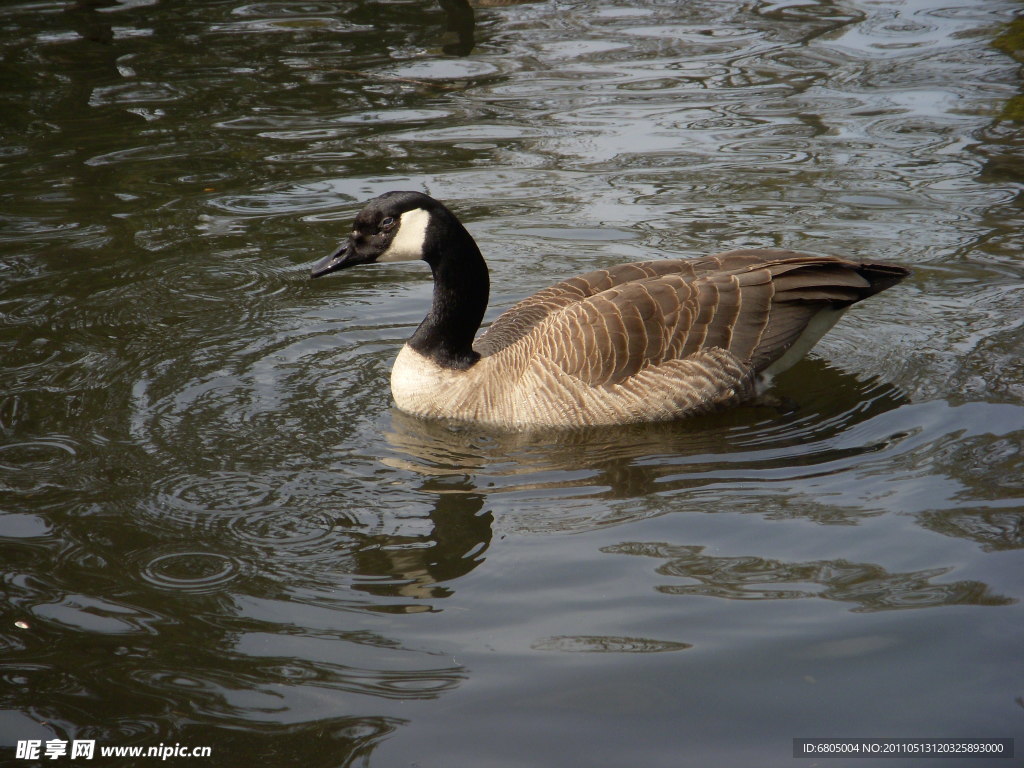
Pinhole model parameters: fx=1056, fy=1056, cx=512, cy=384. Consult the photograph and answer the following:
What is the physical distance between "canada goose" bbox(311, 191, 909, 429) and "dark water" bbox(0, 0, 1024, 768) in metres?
0.23

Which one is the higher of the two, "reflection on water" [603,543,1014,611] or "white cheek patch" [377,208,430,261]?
"white cheek patch" [377,208,430,261]

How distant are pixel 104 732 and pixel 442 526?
1.98 m

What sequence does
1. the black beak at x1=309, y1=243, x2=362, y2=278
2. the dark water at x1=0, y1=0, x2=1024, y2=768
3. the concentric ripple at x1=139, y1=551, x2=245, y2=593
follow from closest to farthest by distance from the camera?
1. the dark water at x1=0, y1=0, x2=1024, y2=768
2. the concentric ripple at x1=139, y1=551, x2=245, y2=593
3. the black beak at x1=309, y1=243, x2=362, y2=278

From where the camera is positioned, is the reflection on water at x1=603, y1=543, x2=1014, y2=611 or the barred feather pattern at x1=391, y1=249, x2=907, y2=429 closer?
the reflection on water at x1=603, y1=543, x2=1014, y2=611

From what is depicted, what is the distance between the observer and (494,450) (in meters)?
6.49

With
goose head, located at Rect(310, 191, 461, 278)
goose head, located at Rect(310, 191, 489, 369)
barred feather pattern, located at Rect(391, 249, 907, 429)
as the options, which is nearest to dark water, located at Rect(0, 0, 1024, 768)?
barred feather pattern, located at Rect(391, 249, 907, 429)

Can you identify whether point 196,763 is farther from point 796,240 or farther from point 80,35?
point 80,35

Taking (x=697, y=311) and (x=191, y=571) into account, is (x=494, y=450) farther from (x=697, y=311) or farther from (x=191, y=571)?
(x=191, y=571)

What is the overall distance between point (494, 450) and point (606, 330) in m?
1.03

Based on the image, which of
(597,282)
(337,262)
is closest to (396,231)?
(337,262)

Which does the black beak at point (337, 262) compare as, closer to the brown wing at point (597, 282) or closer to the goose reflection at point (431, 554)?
the brown wing at point (597, 282)

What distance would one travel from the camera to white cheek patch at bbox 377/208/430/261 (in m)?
6.94

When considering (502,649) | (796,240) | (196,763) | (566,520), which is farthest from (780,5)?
(196,763)

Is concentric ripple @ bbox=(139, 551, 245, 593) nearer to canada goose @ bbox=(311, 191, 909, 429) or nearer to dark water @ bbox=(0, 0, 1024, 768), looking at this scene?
dark water @ bbox=(0, 0, 1024, 768)
